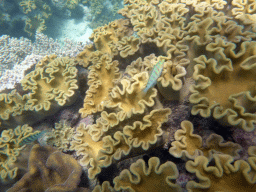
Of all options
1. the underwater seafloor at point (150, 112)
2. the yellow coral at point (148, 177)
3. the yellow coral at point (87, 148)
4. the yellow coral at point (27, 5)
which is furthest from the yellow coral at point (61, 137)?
the yellow coral at point (27, 5)

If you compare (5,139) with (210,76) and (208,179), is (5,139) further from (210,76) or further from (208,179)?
(210,76)

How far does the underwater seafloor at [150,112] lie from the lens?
80.3 inches

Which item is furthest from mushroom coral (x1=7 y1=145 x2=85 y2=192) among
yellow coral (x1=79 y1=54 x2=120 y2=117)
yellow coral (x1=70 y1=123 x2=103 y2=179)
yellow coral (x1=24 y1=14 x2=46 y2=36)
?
yellow coral (x1=24 y1=14 x2=46 y2=36)

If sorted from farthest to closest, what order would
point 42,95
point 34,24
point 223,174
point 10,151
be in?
point 34,24, point 42,95, point 10,151, point 223,174

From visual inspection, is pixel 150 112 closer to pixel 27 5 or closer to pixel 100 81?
pixel 100 81

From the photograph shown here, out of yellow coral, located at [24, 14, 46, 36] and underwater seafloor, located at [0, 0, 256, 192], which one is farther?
yellow coral, located at [24, 14, 46, 36]

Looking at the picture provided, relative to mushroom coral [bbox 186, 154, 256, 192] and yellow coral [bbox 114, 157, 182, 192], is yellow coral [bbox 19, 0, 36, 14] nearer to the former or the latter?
yellow coral [bbox 114, 157, 182, 192]

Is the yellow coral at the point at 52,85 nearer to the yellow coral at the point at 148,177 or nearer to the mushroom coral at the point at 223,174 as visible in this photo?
the yellow coral at the point at 148,177

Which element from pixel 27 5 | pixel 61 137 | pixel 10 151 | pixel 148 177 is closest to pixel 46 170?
pixel 61 137

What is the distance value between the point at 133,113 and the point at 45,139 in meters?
2.46

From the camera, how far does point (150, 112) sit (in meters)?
2.44

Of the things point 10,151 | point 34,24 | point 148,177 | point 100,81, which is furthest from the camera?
point 34,24

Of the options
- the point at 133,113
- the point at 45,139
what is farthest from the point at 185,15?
the point at 45,139

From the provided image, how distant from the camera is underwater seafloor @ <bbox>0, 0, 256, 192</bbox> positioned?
6.69ft
